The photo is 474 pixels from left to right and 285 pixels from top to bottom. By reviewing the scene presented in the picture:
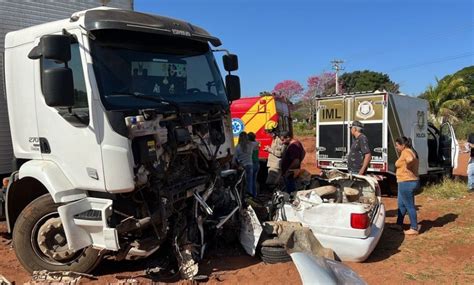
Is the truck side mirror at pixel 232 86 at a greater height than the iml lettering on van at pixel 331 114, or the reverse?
the truck side mirror at pixel 232 86

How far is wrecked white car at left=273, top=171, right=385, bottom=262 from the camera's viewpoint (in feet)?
18.4

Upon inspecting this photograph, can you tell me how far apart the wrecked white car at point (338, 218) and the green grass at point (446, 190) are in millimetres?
5414

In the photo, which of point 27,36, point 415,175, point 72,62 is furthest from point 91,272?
point 415,175

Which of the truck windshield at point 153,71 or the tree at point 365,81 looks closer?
the truck windshield at point 153,71

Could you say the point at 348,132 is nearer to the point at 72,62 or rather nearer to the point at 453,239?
the point at 453,239

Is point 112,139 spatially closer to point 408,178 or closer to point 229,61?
point 229,61

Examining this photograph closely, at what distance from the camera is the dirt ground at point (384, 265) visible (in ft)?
17.0

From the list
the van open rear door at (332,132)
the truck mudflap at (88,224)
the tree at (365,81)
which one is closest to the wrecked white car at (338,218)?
the truck mudflap at (88,224)

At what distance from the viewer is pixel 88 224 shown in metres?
4.53

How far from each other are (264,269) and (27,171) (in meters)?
2.92

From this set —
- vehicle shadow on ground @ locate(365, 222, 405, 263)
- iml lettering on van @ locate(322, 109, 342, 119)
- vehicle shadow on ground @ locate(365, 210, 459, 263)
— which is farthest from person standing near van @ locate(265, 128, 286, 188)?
vehicle shadow on ground @ locate(365, 222, 405, 263)

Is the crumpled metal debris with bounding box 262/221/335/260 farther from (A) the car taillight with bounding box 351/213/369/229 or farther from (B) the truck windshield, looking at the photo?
(B) the truck windshield

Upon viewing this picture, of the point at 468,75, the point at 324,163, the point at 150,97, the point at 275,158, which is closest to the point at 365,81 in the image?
the point at 468,75

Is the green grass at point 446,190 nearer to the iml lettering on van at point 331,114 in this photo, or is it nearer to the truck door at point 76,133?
the iml lettering on van at point 331,114
